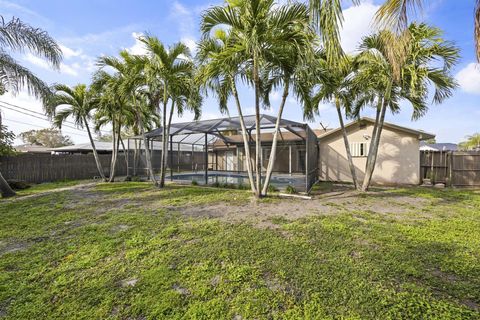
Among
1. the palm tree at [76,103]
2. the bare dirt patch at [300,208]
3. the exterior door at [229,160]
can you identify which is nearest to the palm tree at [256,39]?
the bare dirt patch at [300,208]

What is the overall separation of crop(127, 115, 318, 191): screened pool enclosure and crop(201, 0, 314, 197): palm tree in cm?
258

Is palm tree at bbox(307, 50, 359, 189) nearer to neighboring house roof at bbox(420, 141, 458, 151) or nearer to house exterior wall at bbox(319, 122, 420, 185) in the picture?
house exterior wall at bbox(319, 122, 420, 185)

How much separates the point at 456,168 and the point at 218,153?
14.7 meters

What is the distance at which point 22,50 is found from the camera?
6.99 metres

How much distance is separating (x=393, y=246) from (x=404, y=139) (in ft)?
32.4

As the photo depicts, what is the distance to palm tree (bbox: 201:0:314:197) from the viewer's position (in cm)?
516

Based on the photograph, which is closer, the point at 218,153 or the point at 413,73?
the point at 413,73

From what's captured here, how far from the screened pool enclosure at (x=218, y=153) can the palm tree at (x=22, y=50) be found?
14.6 ft

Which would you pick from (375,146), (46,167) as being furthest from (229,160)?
(375,146)

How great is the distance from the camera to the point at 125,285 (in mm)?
2488

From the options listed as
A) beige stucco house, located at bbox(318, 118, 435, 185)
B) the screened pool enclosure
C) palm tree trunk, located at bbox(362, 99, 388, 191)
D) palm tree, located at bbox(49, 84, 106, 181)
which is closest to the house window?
beige stucco house, located at bbox(318, 118, 435, 185)

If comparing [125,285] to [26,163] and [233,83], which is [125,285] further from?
[26,163]

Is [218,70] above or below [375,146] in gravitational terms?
above

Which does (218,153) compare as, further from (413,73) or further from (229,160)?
(413,73)
